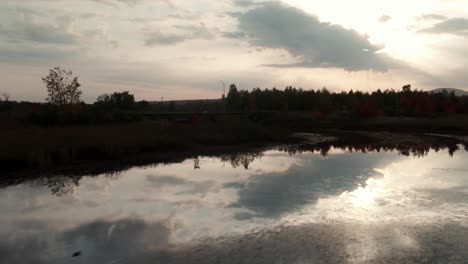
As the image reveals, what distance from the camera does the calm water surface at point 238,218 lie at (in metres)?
11.2

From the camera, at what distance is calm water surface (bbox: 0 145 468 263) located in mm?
11219

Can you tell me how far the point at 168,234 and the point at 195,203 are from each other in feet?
15.1

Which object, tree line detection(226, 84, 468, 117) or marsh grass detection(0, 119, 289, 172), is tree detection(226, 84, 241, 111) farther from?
marsh grass detection(0, 119, 289, 172)

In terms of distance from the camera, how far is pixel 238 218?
1494 cm

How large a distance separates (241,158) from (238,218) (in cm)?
1981

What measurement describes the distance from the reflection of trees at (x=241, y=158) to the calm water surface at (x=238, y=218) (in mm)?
4535

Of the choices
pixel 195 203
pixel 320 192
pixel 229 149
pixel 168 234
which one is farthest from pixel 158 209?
pixel 229 149

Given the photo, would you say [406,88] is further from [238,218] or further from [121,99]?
[238,218]

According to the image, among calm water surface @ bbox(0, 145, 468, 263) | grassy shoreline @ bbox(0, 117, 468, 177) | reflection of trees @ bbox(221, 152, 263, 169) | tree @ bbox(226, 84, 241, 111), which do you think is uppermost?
tree @ bbox(226, 84, 241, 111)

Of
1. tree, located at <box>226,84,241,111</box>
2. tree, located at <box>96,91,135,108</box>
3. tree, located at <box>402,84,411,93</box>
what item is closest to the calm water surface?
tree, located at <box>96,91,135,108</box>

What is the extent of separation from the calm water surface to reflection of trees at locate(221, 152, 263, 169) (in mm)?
4535

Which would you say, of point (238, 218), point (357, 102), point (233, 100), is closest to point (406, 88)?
point (357, 102)

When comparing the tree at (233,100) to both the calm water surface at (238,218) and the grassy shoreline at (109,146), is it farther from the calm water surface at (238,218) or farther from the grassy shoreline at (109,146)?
the calm water surface at (238,218)

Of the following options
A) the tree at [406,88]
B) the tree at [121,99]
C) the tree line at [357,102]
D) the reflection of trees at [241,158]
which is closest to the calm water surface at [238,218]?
the reflection of trees at [241,158]
